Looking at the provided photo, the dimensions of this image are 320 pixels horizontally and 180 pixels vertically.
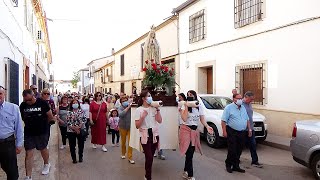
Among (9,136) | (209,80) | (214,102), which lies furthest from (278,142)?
(9,136)

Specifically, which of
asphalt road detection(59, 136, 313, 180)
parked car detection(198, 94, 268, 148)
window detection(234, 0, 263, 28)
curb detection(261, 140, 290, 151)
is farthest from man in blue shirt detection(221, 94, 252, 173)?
window detection(234, 0, 263, 28)

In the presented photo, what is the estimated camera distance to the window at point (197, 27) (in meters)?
15.9

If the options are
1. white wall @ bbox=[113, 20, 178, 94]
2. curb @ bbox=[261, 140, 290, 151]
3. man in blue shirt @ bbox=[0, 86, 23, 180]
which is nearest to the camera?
man in blue shirt @ bbox=[0, 86, 23, 180]

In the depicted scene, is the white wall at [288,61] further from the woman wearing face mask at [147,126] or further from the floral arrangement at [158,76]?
the woman wearing face mask at [147,126]

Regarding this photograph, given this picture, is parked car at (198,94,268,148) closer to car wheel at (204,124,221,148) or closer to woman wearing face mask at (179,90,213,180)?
car wheel at (204,124,221,148)

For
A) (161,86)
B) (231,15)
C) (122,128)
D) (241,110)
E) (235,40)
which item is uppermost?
(231,15)

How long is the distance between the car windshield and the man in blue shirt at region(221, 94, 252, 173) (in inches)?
138

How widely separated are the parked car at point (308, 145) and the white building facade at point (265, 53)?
3730 millimetres

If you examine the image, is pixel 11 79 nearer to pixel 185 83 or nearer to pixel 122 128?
pixel 122 128

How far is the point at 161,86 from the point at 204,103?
302cm

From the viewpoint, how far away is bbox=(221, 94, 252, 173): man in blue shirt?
6422mm

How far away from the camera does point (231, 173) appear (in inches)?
255

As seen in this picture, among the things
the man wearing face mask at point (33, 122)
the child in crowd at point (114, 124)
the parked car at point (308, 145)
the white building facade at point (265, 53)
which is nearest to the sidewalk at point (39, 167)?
the man wearing face mask at point (33, 122)

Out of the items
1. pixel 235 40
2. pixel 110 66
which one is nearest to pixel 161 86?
pixel 235 40
